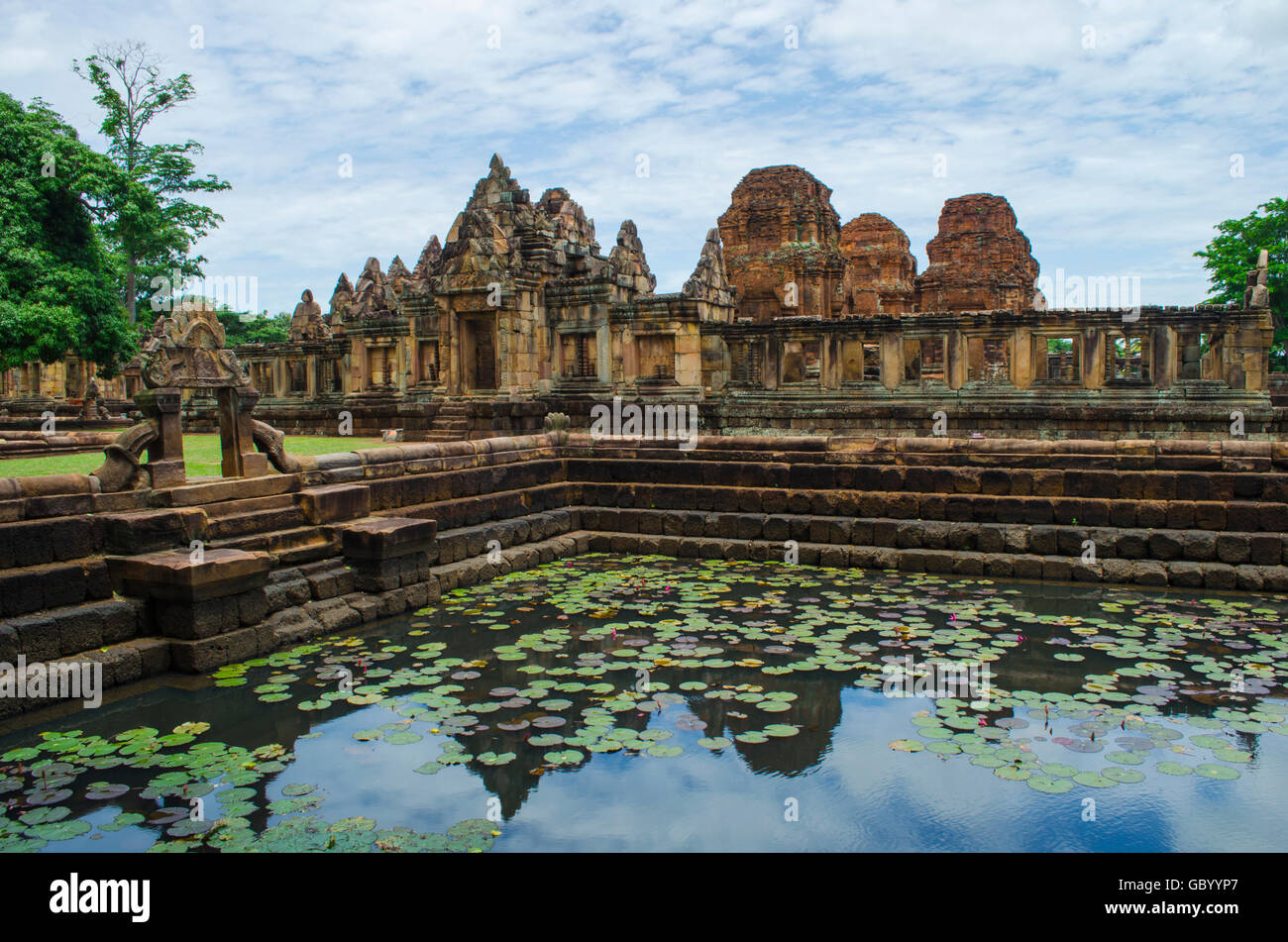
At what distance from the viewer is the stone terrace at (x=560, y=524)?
5.53 m

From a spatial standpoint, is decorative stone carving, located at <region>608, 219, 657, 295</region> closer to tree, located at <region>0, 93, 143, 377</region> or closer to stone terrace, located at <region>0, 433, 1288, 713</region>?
stone terrace, located at <region>0, 433, 1288, 713</region>

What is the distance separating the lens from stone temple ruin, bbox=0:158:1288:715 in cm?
576

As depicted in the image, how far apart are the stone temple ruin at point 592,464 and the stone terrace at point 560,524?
0.07 ft

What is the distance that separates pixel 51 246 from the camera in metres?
21.2

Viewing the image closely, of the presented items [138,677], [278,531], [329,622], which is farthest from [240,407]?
[138,677]

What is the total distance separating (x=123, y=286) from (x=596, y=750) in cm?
3407

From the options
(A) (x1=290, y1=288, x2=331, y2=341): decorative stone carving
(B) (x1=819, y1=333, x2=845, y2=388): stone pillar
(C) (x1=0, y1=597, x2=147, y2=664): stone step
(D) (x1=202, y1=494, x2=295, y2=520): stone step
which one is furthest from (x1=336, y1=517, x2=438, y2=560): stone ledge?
(A) (x1=290, y1=288, x2=331, y2=341): decorative stone carving

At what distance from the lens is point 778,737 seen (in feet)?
15.1

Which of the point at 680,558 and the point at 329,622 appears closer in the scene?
the point at 329,622

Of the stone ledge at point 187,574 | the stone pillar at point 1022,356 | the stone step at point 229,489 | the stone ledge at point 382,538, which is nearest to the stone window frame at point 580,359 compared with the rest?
the stone pillar at point 1022,356

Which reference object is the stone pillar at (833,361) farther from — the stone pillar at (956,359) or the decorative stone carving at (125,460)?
the decorative stone carving at (125,460)

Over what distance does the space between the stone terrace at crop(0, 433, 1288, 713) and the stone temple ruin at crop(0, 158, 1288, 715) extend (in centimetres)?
2
